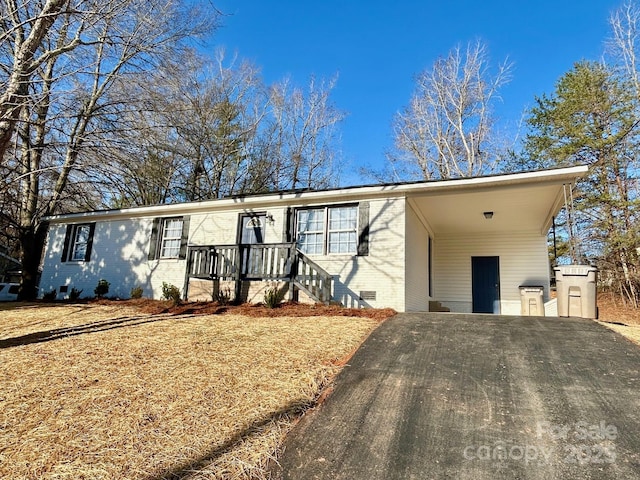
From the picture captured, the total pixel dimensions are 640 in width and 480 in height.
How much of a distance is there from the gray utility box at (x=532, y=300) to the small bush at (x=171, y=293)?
9.59m

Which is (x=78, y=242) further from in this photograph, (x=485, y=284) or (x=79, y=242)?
(x=485, y=284)

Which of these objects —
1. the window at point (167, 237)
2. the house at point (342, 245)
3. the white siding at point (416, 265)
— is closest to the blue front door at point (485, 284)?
the house at point (342, 245)

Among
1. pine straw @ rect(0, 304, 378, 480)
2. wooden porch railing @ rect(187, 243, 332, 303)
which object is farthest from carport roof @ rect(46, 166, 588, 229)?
pine straw @ rect(0, 304, 378, 480)

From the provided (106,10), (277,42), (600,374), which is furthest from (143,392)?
(277,42)

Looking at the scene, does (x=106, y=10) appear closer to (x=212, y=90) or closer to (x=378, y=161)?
(x=212, y=90)

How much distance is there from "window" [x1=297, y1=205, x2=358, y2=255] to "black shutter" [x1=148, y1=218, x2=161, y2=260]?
16.1 feet

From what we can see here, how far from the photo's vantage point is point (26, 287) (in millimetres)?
12266

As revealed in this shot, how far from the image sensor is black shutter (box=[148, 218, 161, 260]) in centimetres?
1095

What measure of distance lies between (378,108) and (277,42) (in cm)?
767

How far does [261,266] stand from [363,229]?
2.71 metres

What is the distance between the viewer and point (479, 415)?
295cm

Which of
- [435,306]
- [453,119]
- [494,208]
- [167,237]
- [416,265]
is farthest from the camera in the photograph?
[453,119]

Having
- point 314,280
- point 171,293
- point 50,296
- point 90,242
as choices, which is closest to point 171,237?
point 171,293

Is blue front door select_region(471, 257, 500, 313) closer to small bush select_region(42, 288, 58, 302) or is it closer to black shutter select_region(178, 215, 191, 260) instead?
black shutter select_region(178, 215, 191, 260)
